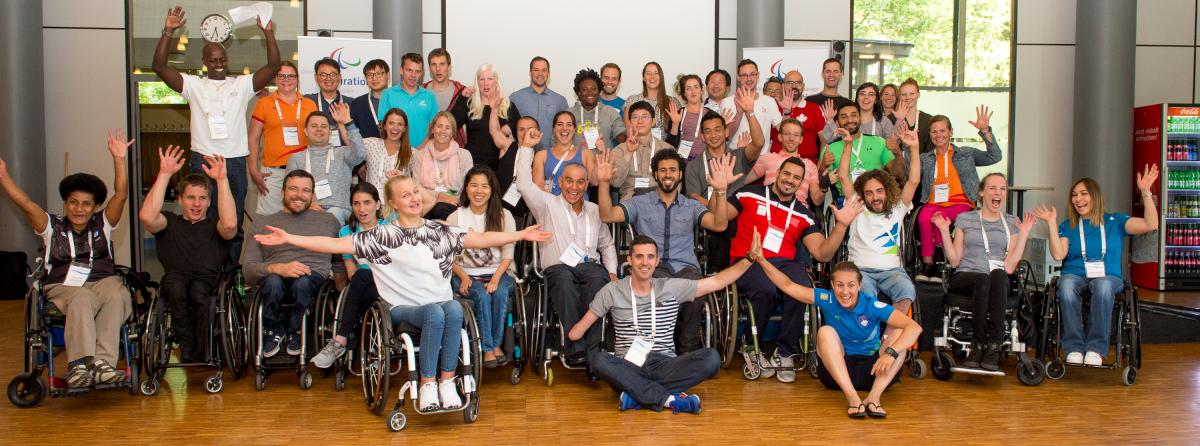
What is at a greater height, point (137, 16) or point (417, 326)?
point (137, 16)

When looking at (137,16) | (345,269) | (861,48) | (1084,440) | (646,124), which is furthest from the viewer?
(861,48)

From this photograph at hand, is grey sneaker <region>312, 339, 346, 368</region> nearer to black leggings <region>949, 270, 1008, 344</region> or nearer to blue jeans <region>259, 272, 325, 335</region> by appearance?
blue jeans <region>259, 272, 325, 335</region>

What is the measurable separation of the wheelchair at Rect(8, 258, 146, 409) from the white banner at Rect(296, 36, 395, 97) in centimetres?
296

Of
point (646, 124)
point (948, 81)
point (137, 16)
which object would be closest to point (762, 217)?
point (646, 124)

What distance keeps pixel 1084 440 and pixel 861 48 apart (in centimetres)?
567

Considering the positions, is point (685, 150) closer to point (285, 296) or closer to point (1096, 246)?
point (1096, 246)

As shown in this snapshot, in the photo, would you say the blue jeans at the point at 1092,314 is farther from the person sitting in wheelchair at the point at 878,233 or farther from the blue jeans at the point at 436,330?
the blue jeans at the point at 436,330

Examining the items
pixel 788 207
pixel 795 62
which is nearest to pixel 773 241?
pixel 788 207

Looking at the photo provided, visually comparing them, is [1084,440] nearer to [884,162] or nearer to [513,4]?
[884,162]

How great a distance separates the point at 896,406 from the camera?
430cm

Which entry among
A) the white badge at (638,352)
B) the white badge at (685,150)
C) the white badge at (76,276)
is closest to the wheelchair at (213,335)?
the white badge at (76,276)

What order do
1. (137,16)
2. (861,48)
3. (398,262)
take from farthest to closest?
1. (861,48)
2. (137,16)
3. (398,262)

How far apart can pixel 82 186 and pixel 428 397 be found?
2.17 metres

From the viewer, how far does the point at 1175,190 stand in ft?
27.2
